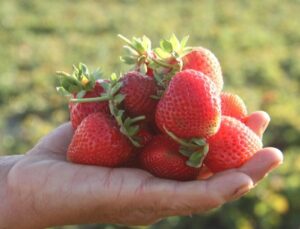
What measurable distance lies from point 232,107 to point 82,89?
602mm

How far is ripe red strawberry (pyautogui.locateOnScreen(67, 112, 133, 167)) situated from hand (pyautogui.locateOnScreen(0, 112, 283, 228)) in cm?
5

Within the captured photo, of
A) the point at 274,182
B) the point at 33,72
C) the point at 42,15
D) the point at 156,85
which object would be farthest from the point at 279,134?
the point at 42,15

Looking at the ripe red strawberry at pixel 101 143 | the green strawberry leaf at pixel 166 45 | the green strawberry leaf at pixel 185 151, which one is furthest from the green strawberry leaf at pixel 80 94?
the green strawberry leaf at pixel 185 151

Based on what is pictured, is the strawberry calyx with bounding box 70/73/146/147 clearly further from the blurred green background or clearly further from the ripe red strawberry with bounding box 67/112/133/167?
the blurred green background

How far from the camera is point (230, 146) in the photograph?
8.49 feet

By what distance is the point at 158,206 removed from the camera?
252 centimetres

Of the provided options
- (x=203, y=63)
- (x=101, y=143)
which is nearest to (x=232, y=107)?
(x=203, y=63)

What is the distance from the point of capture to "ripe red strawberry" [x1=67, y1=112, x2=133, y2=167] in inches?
104

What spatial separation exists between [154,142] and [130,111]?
0.15 meters

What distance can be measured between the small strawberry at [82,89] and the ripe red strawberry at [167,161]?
266mm

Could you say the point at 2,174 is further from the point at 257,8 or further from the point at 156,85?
the point at 257,8

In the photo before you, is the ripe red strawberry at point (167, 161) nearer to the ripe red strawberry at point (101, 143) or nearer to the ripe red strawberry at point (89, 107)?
the ripe red strawberry at point (101, 143)

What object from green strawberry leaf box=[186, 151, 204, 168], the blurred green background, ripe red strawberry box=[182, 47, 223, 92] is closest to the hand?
green strawberry leaf box=[186, 151, 204, 168]

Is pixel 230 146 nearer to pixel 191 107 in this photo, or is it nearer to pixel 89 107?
pixel 191 107
